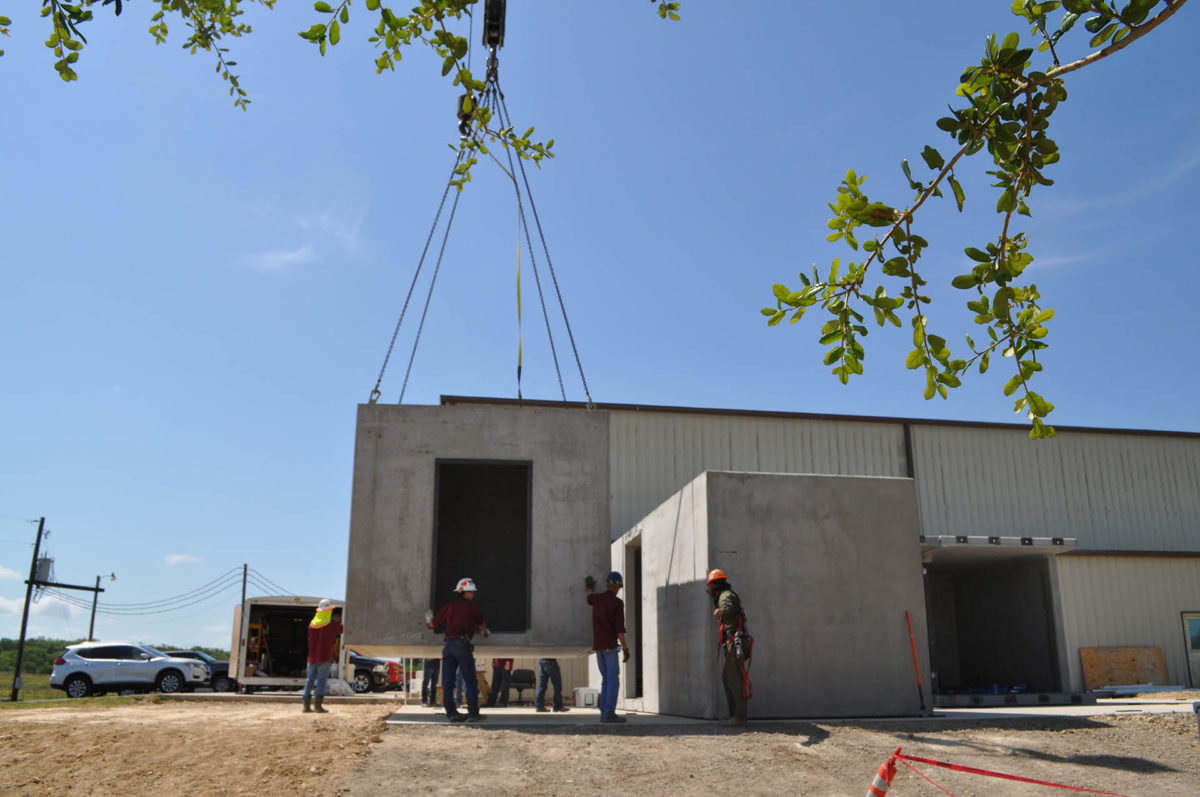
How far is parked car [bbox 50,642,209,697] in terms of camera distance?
24.1 meters

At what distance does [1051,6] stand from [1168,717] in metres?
9.88

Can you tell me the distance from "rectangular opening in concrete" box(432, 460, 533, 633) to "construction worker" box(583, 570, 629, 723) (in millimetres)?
3302

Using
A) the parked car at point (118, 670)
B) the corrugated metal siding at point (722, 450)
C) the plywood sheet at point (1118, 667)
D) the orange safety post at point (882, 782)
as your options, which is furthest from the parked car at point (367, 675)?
the orange safety post at point (882, 782)

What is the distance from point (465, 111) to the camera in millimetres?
4445

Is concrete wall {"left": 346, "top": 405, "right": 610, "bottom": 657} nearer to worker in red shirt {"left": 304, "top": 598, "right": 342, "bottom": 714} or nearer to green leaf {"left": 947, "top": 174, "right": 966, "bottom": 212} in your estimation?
worker in red shirt {"left": 304, "top": 598, "right": 342, "bottom": 714}

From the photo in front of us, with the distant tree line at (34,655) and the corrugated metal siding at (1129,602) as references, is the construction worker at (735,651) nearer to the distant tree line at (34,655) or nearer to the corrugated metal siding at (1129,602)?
the corrugated metal siding at (1129,602)

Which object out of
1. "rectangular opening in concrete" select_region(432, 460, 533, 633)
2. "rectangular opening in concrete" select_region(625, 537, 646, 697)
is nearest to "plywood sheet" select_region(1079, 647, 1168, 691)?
"rectangular opening in concrete" select_region(625, 537, 646, 697)

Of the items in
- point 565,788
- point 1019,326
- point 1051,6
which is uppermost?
point 1051,6

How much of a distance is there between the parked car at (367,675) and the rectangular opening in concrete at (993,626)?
1507 cm

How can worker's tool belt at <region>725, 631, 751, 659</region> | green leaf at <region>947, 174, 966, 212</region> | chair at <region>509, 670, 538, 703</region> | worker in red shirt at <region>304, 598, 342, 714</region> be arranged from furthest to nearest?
chair at <region>509, 670, 538, 703</region>, worker in red shirt at <region>304, 598, 342, 714</region>, worker's tool belt at <region>725, 631, 751, 659</region>, green leaf at <region>947, 174, 966, 212</region>

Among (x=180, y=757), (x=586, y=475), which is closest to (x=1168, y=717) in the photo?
(x=586, y=475)

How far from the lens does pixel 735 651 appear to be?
10281 millimetres

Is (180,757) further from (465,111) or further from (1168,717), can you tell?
(1168,717)

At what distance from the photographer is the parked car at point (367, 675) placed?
2617cm
